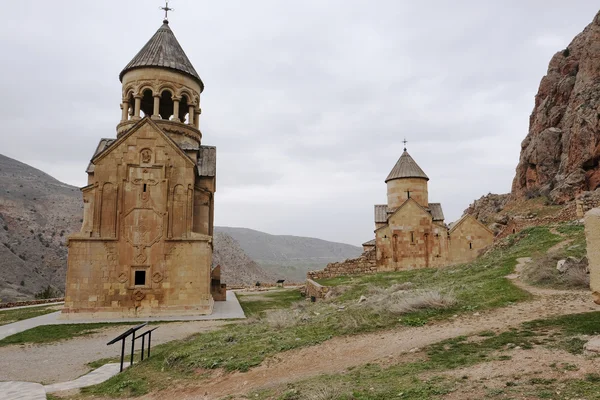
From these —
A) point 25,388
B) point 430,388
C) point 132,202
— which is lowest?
point 25,388

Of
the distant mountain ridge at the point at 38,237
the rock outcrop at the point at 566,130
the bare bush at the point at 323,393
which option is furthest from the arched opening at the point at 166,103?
the rock outcrop at the point at 566,130

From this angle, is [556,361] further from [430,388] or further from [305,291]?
[305,291]

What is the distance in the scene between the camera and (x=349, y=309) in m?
8.02

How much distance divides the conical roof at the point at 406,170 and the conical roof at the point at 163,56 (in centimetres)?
1264

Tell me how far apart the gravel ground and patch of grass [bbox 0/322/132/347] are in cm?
43

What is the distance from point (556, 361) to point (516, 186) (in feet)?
125

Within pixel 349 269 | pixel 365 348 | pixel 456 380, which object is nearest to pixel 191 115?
pixel 349 269

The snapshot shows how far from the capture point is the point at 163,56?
1697 cm

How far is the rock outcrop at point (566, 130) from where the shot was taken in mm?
27531

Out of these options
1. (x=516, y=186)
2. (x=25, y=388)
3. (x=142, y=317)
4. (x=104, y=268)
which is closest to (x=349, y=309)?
(x=25, y=388)

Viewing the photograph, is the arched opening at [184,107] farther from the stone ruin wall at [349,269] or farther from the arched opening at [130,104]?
the stone ruin wall at [349,269]

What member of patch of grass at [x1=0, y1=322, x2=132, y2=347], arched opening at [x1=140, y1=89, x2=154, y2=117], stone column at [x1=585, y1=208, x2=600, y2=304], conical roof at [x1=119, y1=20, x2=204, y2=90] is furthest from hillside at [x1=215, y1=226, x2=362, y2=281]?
stone column at [x1=585, y1=208, x2=600, y2=304]

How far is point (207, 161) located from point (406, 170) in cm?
1281

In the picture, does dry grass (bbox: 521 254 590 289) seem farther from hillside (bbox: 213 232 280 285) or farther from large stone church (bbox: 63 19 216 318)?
hillside (bbox: 213 232 280 285)
